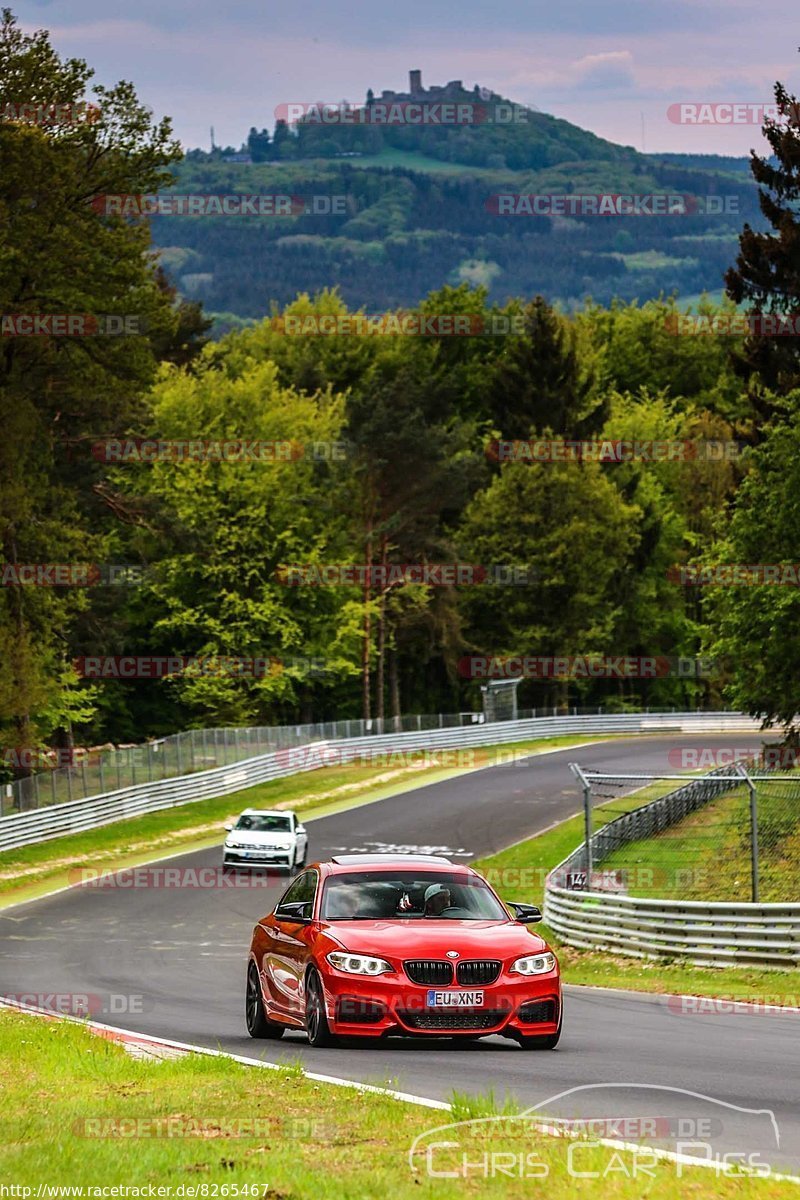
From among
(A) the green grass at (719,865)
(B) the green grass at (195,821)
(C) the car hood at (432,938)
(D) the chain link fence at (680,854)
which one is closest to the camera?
(C) the car hood at (432,938)

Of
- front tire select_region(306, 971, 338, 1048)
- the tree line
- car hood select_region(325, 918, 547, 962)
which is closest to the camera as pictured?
car hood select_region(325, 918, 547, 962)

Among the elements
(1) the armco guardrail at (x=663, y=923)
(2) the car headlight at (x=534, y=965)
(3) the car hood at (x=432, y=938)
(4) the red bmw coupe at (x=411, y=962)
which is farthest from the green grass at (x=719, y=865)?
(2) the car headlight at (x=534, y=965)

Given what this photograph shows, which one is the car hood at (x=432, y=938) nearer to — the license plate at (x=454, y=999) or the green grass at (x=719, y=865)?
the license plate at (x=454, y=999)

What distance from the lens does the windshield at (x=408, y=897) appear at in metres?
13.8

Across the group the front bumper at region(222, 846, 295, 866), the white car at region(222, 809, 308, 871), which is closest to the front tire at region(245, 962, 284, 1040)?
the white car at region(222, 809, 308, 871)

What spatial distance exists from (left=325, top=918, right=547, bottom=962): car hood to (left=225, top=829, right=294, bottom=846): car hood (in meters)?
26.6

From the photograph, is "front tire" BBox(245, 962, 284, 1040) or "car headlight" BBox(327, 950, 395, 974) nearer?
"car headlight" BBox(327, 950, 395, 974)

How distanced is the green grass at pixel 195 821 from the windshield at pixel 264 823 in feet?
11.7

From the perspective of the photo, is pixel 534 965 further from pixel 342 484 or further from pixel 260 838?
pixel 342 484

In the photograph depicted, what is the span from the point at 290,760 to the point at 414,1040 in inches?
1905

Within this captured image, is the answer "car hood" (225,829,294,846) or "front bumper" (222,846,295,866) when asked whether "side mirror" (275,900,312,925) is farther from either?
"car hood" (225,829,294,846)

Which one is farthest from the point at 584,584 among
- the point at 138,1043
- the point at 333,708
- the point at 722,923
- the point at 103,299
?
the point at 138,1043

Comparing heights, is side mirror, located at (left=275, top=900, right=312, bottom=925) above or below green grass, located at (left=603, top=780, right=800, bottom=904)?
above

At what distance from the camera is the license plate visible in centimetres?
1270
